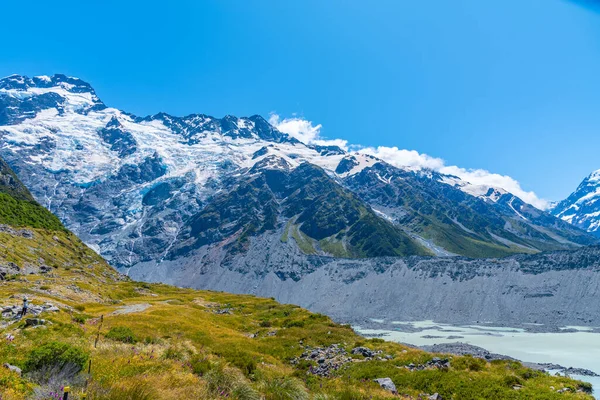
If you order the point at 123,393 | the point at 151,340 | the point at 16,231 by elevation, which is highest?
the point at 16,231

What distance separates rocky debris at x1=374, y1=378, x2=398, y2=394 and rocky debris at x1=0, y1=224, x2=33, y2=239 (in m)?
103

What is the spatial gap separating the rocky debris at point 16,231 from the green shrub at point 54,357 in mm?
100312

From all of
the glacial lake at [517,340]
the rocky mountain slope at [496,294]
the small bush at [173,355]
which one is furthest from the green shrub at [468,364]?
the rocky mountain slope at [496,294]

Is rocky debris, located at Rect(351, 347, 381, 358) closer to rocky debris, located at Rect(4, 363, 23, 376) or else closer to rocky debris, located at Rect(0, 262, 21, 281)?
rocky debris, located at Rect(4, 363, 23, 376)

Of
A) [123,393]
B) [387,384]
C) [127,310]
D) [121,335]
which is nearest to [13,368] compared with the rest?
[123,393]

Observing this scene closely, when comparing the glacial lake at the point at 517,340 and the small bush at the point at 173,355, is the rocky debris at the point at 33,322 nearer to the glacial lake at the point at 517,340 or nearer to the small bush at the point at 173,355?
the small bush at the point at 173,355

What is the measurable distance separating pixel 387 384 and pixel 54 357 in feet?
61.9

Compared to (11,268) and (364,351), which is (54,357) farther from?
(11,268)

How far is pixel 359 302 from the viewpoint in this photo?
195000mm

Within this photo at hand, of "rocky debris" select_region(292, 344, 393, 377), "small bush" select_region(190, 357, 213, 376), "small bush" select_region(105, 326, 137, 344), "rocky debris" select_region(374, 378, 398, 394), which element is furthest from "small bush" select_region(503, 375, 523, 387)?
"small bush" select_region(105, 326, 137, 344)

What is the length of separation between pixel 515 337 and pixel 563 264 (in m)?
75.2

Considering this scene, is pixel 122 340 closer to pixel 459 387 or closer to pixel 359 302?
pixel 459 387

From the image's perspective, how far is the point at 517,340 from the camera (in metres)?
106

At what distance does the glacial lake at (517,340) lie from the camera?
3108 inches
